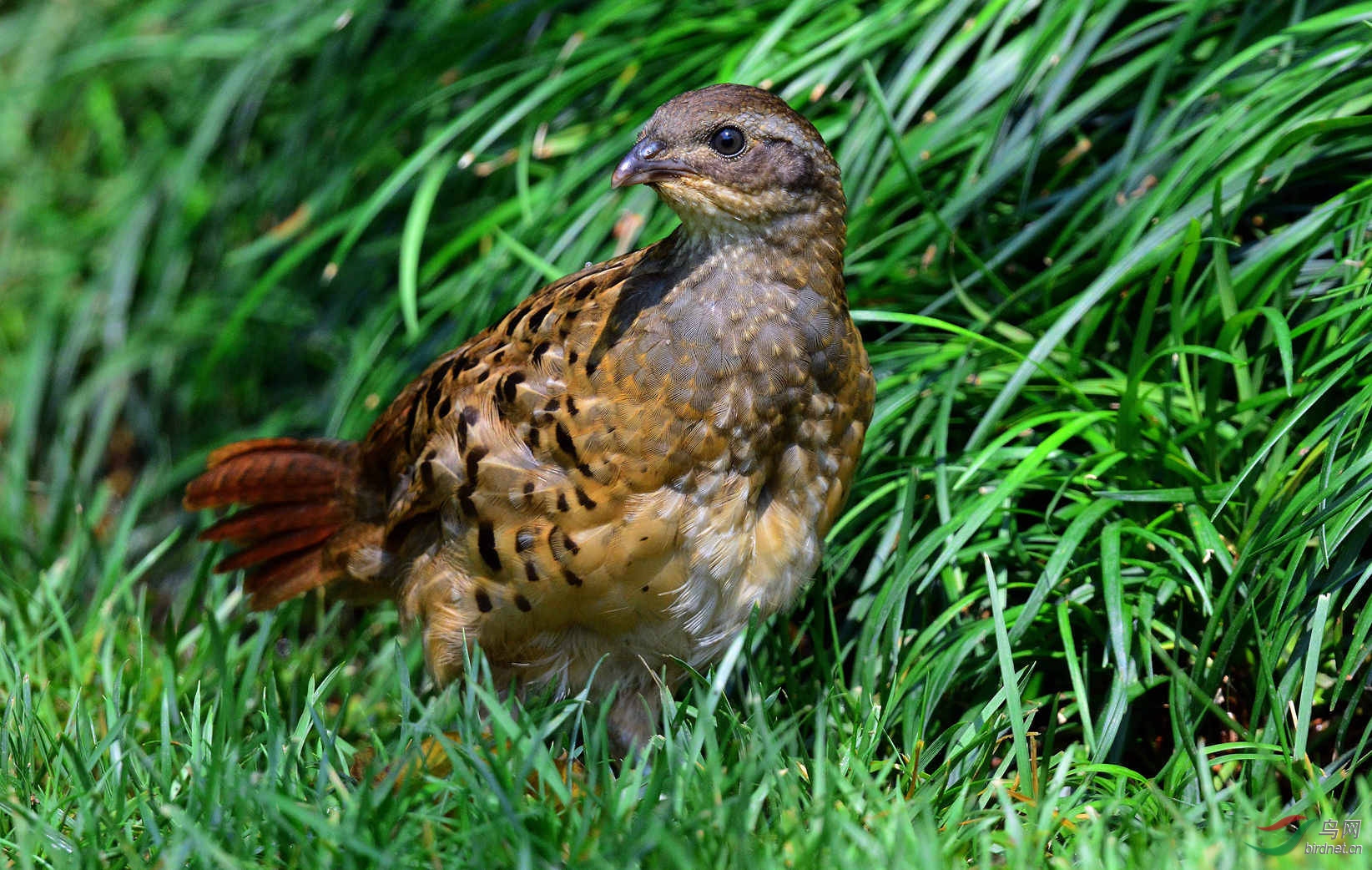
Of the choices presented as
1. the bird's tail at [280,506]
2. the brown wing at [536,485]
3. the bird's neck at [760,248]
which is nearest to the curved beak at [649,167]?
the bird's neck at [760,248]

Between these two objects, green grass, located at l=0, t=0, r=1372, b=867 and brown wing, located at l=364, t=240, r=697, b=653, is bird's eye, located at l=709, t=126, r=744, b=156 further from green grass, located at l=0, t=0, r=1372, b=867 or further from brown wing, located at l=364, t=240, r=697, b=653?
green grass, located at l=0, t=0, r=1372, b=867

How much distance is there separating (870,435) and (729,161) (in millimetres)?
900

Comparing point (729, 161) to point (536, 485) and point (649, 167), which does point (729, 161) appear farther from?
point (536, 485)

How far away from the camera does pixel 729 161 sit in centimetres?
241

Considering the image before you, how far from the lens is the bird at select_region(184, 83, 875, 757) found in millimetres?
2453

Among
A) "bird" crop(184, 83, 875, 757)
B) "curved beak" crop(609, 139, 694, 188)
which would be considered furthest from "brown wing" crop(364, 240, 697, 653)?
"curved beak" crop(609, 139, 694, 188)

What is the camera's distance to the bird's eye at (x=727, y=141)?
2.42m

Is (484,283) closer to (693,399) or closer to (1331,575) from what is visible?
(693,399)

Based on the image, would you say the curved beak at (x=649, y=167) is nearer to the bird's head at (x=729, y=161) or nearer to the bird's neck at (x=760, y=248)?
the bird's head at (x=729, y=161)

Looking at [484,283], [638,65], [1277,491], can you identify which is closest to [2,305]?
[484,283]

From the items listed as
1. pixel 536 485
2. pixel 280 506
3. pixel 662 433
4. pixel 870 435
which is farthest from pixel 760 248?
pixel 280 506

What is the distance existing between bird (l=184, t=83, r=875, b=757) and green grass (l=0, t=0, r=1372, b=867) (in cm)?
16

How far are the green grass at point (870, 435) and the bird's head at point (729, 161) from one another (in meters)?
0.51

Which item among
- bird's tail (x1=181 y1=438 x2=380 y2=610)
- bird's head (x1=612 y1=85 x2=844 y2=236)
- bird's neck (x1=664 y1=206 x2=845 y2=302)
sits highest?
bird's head (x1=612 y1=85 x2=844 y2=236)
